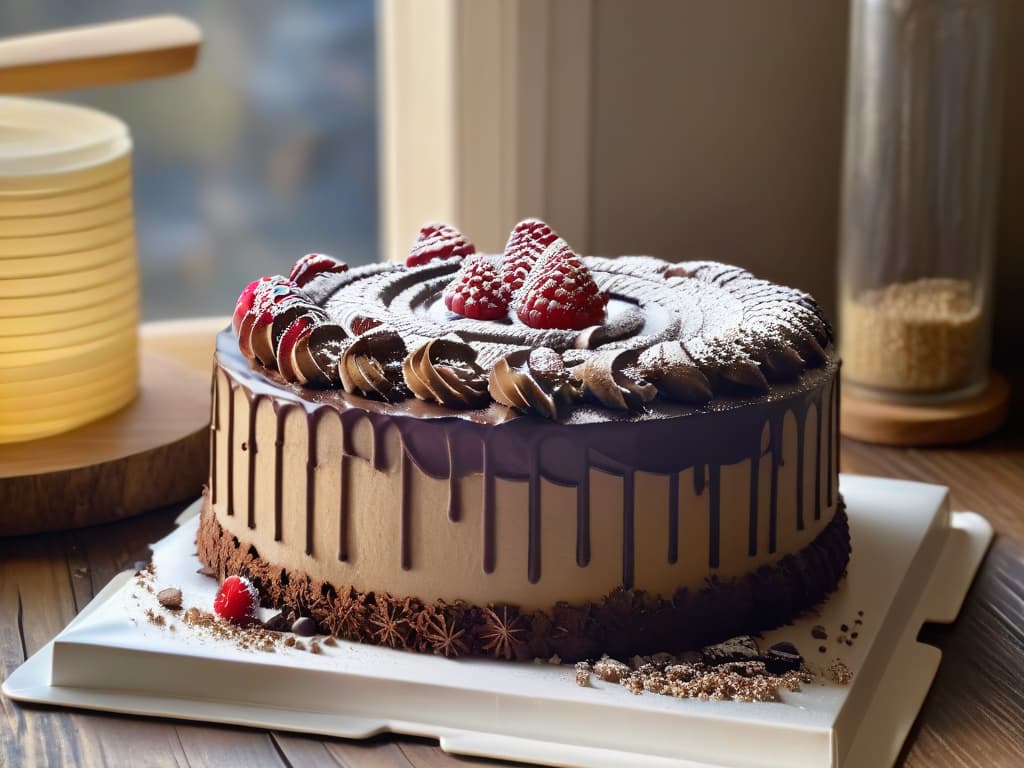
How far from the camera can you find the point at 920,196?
2.86 meters

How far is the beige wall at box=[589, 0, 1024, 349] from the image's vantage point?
3.25 meters

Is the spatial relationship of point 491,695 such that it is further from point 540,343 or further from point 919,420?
point 919,420

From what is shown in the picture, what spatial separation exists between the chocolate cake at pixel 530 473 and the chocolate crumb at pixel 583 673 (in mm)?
29

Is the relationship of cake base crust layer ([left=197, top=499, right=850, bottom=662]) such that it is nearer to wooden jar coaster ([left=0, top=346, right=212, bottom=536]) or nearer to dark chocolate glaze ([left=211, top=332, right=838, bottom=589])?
dark chocolate glaze ([left=211, top=332, right=838, bottom=589])

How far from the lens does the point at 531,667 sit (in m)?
1.81

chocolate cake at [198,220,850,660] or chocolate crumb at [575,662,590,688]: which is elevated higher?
chocolate cake at [198,220,850,660]

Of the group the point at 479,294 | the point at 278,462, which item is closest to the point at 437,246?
the point at 479,294

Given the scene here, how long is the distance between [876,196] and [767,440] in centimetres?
112

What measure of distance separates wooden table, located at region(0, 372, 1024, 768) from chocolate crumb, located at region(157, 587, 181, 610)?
180 millimetres

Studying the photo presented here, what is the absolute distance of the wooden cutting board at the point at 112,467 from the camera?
2.31 metres

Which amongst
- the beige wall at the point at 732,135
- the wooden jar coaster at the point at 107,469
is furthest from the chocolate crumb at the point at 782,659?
the beige wall at the point at 732,135

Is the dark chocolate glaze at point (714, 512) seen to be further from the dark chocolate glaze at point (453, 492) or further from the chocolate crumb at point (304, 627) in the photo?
the chocolate crumb at point (304, 627)

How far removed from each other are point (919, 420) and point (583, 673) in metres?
1.26

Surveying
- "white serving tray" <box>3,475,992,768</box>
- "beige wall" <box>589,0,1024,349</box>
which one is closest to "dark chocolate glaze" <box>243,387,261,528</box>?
"white serving tray" <box>3,475,992,768</box>
